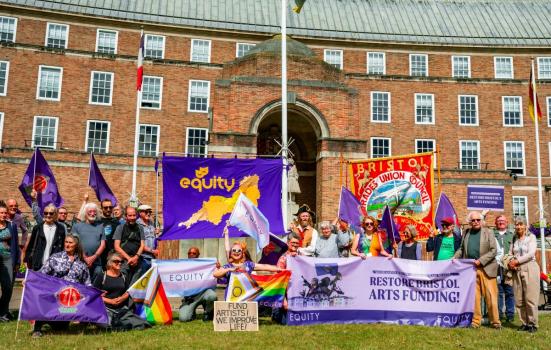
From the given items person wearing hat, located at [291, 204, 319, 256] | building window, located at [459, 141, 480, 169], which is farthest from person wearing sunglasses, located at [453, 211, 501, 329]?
building window, located at [459, 141, 480, 169]

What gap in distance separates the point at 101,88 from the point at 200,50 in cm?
798

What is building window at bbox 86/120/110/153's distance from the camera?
31.8 metres

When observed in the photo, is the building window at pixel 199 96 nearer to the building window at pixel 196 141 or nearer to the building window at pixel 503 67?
the building window at pixel 196 141

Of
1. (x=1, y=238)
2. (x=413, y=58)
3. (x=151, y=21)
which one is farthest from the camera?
(x=413, y=58)

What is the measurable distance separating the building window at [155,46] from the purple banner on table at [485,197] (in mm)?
23640

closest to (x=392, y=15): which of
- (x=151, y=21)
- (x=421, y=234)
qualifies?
(x=151, y=21)

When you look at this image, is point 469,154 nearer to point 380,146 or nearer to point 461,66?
point 380,146

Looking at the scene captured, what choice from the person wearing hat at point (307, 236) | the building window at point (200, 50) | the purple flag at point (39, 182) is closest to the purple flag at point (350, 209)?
the person wearing hat at point (307, 236)

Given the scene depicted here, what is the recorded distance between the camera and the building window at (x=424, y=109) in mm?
A: 35406

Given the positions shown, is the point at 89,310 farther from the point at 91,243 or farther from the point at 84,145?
the point at 84,145

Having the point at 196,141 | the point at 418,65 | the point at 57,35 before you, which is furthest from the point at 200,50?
the point at 418,65

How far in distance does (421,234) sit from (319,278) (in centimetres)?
545

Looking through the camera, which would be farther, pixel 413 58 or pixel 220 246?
pixel 413 58

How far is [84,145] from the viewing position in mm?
31641
